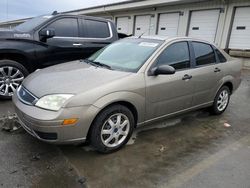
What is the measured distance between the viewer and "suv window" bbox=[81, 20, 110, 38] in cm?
579

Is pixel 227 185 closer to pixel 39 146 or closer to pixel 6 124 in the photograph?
pixel 39 146

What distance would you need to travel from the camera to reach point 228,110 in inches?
203

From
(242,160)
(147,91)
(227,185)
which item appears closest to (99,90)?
(147,91)

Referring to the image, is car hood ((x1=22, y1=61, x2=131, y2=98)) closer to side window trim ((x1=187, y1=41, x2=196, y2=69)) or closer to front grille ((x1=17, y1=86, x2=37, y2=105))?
front grille ((x1=17, y1=86, x2=37, y2=105))

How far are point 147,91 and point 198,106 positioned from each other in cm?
148

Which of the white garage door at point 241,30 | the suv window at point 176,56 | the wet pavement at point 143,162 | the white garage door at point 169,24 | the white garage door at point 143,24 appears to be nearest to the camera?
the wet pavement at point 143,162

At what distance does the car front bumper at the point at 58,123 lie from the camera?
2.54 metres

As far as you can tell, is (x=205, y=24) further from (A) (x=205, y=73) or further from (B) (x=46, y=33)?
(B) (x=46, y=33)

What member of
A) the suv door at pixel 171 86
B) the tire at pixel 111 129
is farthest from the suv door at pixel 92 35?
the tire at pixel 111 129

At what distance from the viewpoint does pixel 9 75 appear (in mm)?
4680

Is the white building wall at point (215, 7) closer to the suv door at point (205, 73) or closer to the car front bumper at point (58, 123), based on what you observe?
the suv door at point (205, 73)

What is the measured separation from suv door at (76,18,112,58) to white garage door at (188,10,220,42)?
859 centimetres

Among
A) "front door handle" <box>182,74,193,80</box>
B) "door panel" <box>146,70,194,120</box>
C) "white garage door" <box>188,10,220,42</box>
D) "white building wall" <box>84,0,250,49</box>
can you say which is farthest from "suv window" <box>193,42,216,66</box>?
"white garage door" <box>188,10,220,42</box>

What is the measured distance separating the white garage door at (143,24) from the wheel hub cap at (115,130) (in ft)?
45.6
